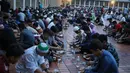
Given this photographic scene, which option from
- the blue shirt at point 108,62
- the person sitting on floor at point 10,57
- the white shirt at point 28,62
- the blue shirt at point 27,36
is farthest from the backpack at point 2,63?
the blue shirt at point 27,36

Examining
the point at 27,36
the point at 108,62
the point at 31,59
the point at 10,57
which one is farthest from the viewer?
the point at 27,36

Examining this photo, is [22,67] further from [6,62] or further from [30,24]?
[30,24]

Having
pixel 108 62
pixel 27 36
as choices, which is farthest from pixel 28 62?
pixel 27 36

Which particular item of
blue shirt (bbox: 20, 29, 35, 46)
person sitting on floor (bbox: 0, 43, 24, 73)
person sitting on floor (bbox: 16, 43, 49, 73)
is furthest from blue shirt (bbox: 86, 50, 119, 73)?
A: blue shirt (bbox: 20, 29, 35, 46)

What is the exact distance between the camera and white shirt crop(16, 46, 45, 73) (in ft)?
15.0

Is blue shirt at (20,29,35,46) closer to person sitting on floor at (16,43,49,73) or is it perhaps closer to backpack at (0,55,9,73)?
person sitting on floor at (16,43,49,73)

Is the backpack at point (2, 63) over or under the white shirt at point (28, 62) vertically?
over

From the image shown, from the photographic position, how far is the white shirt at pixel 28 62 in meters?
4.57

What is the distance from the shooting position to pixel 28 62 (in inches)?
181

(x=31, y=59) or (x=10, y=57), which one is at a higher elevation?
(x=10, y=57)

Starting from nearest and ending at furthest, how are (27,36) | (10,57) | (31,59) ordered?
(10,57) → (31,59) → (27,36)

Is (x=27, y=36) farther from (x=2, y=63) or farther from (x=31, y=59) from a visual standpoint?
(x=2, y=63)

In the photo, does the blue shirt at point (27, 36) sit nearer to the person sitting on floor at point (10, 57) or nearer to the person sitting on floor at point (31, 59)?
the person sitting on floor at point (31, 59)

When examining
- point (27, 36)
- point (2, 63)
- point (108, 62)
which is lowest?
point (108, 62)
